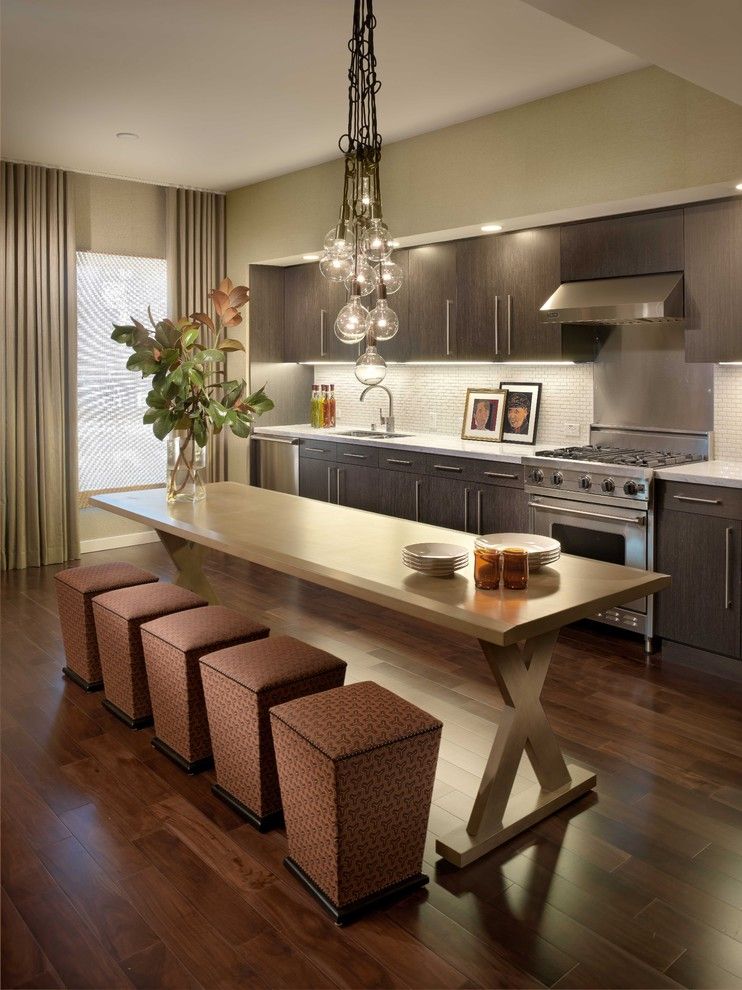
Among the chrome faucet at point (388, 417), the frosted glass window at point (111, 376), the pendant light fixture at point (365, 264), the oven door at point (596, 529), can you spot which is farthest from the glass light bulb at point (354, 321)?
the frosted glass window at point (111, 376)

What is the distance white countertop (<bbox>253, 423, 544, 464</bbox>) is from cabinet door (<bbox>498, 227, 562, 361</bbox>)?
59 centimetres

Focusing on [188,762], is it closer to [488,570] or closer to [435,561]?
[435,561]

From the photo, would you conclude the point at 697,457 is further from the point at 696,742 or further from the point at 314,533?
the point at 314,533

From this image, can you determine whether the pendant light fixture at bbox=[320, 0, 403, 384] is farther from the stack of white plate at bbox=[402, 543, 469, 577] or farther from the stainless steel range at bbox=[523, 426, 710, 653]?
the stainless steel range at bbox=[523, 426, 710, 653]

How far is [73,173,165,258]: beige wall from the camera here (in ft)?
21.2

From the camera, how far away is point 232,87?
4.41m

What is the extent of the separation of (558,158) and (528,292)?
815 millimetres

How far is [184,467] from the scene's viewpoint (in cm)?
404

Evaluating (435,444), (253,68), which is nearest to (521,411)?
(435,444)

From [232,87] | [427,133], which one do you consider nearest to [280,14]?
[232,87]

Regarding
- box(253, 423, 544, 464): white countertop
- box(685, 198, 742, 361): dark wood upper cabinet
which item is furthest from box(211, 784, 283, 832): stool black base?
box(685, 198, 742, 361): dark wood upper cabinet

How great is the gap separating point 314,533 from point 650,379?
252 cm

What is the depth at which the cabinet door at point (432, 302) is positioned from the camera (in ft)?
18.3

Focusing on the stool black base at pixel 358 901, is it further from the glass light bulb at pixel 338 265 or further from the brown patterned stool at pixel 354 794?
the glass light bulb at pixel 338 265
